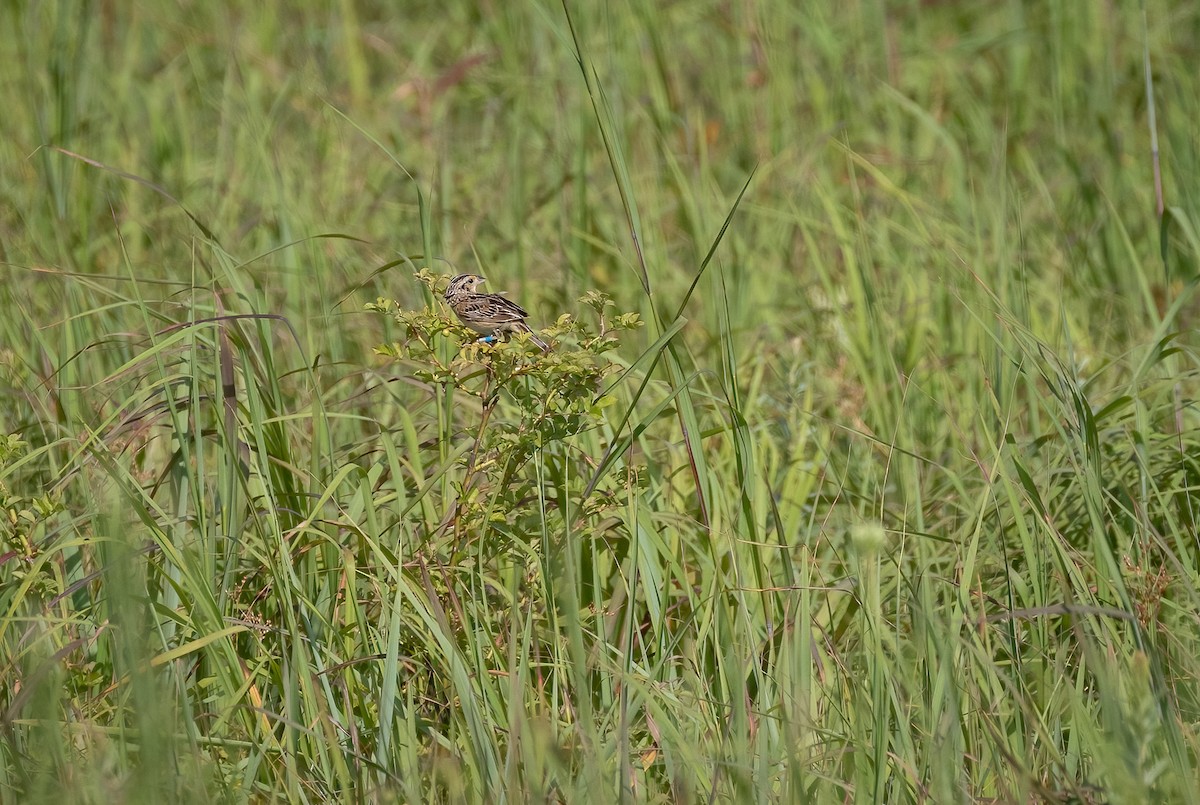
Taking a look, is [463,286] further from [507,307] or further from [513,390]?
[513,390]

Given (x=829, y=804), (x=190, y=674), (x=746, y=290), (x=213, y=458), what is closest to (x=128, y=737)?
(x=190, y=674)

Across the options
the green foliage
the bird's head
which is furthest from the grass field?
the bird's head

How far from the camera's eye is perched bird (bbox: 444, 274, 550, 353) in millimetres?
3094

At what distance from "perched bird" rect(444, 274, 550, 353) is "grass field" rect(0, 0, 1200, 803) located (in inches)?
3.9

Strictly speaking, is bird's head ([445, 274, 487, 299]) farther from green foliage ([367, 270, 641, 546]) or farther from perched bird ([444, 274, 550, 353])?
green foliage ([367, 270, 641, 546])

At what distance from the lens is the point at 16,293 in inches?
149

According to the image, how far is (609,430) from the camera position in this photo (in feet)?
11.5

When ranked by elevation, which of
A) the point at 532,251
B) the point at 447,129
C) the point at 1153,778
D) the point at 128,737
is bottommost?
the point at 1153,778

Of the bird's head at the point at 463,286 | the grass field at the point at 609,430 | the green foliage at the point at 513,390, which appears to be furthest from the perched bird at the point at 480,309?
the green foliage at the point at 513,390

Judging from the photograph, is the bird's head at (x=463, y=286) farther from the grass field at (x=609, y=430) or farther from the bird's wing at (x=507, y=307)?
the grass field at (x=609, y=430)

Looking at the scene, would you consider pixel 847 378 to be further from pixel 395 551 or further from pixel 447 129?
pixel 447 129

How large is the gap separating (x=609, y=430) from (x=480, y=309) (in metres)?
0.56

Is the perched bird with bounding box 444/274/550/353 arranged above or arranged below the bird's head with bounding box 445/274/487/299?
below

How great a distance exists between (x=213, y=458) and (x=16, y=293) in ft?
Result: 3.16
